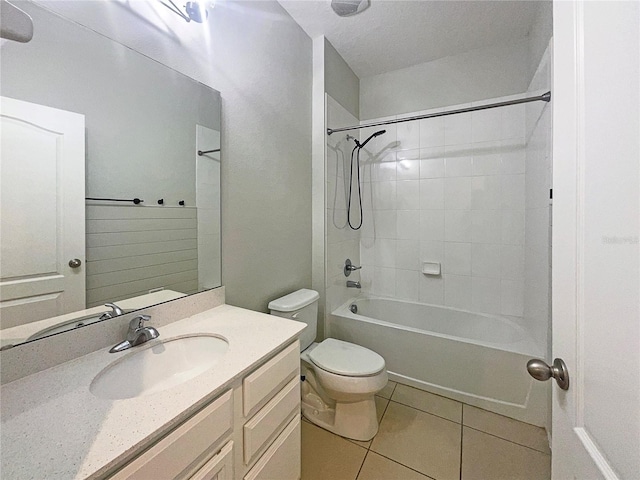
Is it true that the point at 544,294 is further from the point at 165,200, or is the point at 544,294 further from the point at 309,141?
the point at 165,200

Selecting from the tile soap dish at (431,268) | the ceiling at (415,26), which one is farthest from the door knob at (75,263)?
the tile soap dish at (431,268)

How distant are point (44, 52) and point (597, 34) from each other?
1.40 meters

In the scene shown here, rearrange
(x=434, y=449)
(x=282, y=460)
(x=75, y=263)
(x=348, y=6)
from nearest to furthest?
1. (x=75, y=263)
2. (x=282, y=460)
3. (x=434, y=449)
4. (x=348, y=6)

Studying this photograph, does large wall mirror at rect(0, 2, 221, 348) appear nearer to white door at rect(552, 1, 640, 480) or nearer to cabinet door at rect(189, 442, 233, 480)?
cabinet door at rect(189, 442, 233, 480)

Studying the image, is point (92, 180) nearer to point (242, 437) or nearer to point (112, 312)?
point (112, 312)

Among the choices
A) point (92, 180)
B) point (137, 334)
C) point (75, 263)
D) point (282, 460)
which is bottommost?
point (282, 460)

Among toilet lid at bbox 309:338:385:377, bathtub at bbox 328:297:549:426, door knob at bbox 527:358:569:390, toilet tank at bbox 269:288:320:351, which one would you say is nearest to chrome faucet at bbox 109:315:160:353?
toilet tank at bbox 269:288:320:351

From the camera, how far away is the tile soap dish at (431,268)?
2.47 meters

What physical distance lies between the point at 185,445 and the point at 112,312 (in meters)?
0.58

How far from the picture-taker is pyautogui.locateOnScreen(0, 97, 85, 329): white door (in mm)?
744

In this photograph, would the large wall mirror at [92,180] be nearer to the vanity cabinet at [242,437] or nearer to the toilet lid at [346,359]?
the vanity cabinet at [242,437]

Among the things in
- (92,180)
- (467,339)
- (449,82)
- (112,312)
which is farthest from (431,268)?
(92,180)

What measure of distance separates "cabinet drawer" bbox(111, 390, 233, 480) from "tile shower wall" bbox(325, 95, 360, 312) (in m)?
1.45

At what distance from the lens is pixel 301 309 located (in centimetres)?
174
